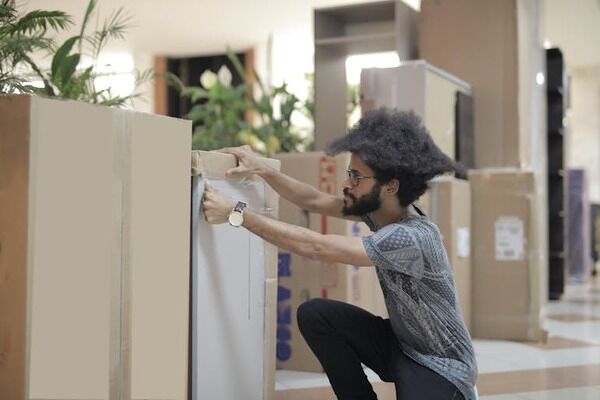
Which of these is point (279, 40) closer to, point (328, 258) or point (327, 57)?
point (327, 57)

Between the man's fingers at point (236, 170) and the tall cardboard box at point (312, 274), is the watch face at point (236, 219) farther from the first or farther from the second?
the tall cardboard box at point (312, 274)

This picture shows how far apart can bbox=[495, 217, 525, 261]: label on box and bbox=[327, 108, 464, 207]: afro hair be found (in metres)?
2.04

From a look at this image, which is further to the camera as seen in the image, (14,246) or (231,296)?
(231,296)

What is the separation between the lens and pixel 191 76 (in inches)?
417

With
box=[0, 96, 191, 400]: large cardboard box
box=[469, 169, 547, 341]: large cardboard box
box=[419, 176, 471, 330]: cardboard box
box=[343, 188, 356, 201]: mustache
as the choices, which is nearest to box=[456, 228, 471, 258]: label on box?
box=[419, 176, 471, 330]: cardboard box

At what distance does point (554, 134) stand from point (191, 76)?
227 inches

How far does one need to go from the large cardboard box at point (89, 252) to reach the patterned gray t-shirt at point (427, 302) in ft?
1.65

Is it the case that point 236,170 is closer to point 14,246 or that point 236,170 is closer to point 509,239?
point 14,246

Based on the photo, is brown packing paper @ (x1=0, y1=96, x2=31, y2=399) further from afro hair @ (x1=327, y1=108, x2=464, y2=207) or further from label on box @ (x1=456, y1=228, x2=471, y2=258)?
label on box @ (x1=456, y1=228, x2=471, y2=258)

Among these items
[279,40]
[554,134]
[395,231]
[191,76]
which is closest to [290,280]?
[395,231]

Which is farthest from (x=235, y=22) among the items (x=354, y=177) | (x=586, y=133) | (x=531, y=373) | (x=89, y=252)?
(x=89, y=252)

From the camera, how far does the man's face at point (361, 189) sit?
1.92 metres

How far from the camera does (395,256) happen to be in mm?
1826

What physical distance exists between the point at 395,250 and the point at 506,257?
2.27m
